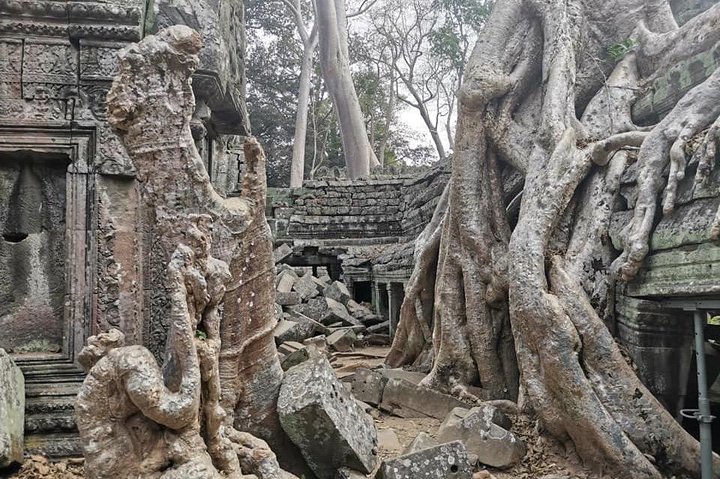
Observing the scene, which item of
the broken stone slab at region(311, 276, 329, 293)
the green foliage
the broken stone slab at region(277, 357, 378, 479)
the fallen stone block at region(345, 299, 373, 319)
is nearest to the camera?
the broken stone slab at region(277, 357, 378, 479)

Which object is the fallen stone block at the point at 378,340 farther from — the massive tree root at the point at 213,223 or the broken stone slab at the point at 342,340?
the massive tree root at the point at 213,223

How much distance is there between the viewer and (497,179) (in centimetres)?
523

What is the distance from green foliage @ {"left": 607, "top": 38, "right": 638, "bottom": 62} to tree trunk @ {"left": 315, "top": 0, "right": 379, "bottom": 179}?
958cm

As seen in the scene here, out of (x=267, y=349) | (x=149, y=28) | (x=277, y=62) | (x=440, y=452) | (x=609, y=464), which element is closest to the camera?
(x=440, y=452)

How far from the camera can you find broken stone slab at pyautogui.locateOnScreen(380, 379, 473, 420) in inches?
174

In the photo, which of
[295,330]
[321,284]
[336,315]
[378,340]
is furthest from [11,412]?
[321,284]

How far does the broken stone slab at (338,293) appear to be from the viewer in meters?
8.66

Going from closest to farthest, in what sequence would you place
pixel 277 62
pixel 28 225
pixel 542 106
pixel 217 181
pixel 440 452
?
1. pixel 440 452
2. pixel 28 225
3. pixel 542 106
4. pixel 217 181
5. pixel 277 62

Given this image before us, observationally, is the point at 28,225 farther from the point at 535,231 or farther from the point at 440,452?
the point at 535,231

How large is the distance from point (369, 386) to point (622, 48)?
385cm

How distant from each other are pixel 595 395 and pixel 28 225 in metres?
3.68

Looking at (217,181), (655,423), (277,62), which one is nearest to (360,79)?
(277,62)

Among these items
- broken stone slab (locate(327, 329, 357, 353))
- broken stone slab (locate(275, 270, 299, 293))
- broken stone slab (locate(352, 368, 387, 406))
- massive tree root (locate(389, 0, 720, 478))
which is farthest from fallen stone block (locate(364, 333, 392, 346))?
broken stone slab (locate(352, 368, 387, 406))

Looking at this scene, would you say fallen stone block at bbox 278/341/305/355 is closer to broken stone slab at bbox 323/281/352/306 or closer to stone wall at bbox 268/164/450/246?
broken stone slab at bbox 323/281/352/306
